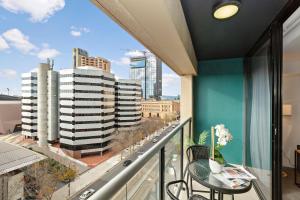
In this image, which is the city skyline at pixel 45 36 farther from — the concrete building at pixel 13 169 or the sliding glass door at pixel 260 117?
the sliding glass door at pixel 260 117

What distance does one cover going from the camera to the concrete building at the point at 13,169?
2385mm

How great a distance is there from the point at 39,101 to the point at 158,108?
2732 millimetres

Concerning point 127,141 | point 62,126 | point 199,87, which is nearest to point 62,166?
point 62,126

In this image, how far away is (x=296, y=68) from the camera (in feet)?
10.9

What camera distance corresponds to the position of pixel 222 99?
3.56m

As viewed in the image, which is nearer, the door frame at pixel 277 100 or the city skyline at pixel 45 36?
the door frame at pixel 277 100

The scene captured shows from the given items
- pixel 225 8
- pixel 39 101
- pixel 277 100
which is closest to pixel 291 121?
pixel 277 100

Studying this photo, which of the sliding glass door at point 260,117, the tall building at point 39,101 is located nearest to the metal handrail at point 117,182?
the sliding glass door at point 260,117

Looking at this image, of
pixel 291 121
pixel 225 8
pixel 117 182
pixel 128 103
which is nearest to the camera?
pixel 117 182

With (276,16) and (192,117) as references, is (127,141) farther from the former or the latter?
(276,16)

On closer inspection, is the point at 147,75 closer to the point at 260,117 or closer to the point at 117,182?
the point at 260,117

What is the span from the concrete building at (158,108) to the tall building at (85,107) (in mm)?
1358

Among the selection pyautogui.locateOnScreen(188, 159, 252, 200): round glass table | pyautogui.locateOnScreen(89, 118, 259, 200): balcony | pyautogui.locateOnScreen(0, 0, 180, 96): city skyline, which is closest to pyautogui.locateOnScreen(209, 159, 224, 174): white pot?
pyautogui.locateOnScreen(188, 159, 252, 200): round glass table

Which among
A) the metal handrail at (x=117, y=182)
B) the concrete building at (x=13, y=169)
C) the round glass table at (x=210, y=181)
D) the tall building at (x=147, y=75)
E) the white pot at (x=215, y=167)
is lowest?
the concrete building at (x=13, y=169)
